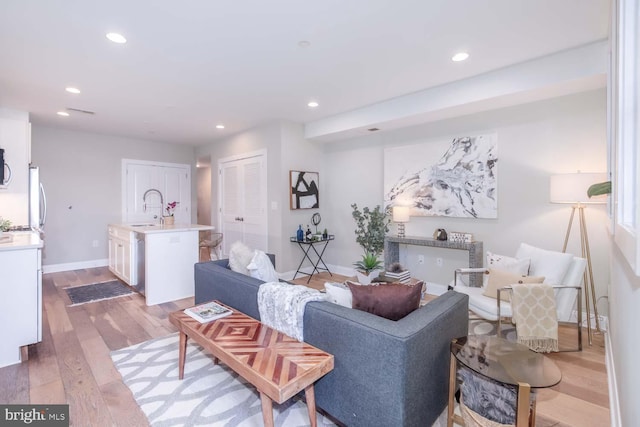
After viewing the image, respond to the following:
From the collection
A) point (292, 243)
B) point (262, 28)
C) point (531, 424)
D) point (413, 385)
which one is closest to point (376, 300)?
point (413, 385)

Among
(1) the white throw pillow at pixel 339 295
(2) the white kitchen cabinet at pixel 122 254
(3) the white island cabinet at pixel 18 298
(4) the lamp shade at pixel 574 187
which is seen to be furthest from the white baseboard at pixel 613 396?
(2) the white kitchen cabinet at pixel 122 254

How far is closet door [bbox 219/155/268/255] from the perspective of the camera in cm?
530

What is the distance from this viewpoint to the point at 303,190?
5227 mm

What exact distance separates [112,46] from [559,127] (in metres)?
4.38

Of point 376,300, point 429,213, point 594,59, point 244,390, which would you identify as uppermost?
point 594,59

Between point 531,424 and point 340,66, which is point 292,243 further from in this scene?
point 531,424

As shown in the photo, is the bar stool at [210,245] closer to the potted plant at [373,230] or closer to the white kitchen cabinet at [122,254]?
the white kitchen cabinet at [122,254]

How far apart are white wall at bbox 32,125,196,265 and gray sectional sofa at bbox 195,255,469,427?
6015 millimetres

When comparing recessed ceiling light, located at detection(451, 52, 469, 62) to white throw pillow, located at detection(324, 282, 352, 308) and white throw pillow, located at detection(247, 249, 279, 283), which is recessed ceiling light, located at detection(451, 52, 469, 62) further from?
white throw pillow, located at detection(247, 249, 279, 283)

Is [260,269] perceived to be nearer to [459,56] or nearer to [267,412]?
[267,412]

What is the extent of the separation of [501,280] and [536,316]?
41 centimetres

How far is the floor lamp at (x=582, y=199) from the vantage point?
107 inches

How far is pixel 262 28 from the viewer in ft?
7.81

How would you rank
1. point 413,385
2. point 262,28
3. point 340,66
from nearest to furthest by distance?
1. point 413,385
2. point 262,28
3. point 340,66
